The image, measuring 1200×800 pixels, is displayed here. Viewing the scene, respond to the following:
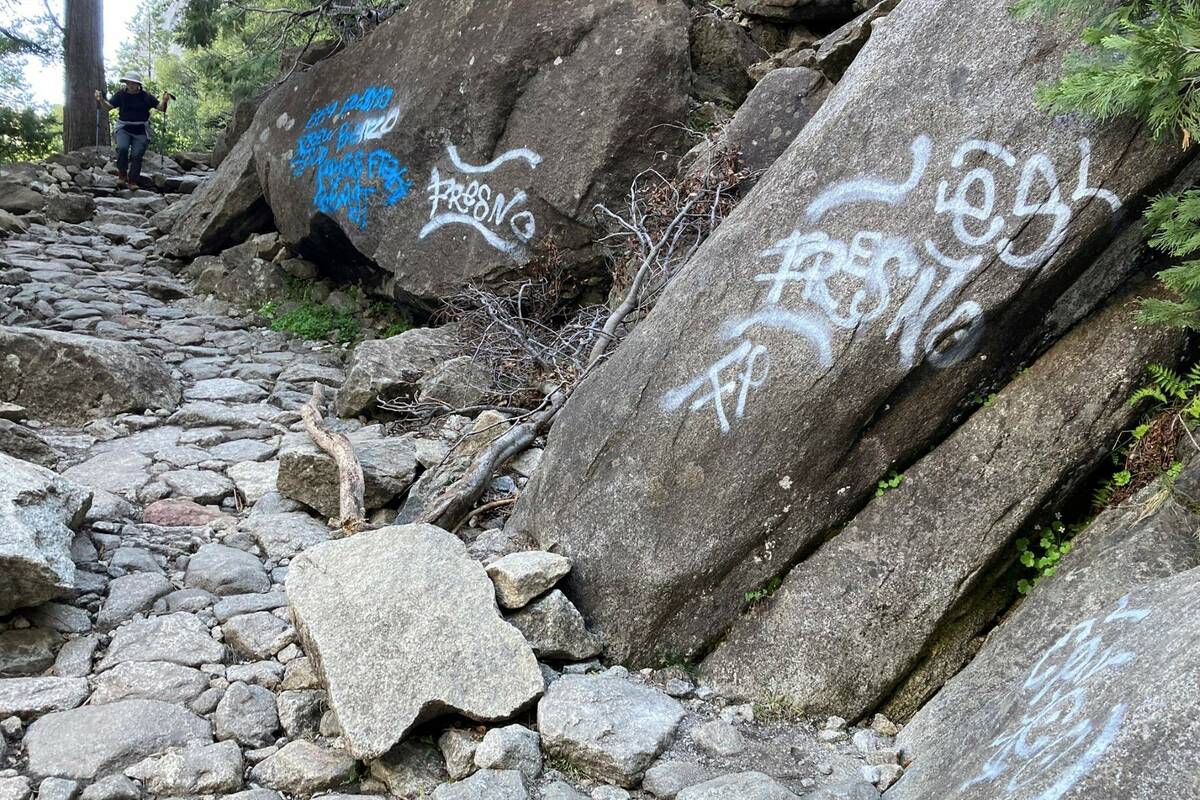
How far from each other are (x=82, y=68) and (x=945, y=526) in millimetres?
15878

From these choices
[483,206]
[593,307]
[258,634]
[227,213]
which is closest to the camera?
[258,634]

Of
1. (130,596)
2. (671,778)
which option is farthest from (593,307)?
(671,778)

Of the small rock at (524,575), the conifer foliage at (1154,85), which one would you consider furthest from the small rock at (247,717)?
the conifer foliage at (1154,85)

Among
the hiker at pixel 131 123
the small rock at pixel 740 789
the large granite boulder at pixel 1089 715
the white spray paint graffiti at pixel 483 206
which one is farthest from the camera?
the hiker at pixel 131 123

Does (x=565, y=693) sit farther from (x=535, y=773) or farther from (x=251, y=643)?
(x=251, y=643)

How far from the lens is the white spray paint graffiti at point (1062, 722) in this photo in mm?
1742

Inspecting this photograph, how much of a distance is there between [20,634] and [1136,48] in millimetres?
4059

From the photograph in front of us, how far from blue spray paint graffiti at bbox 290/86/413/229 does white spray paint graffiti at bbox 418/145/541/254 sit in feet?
1.35

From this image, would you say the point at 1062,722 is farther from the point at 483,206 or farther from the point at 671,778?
the point at 483,206

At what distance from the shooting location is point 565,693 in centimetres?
300

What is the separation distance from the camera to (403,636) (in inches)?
119

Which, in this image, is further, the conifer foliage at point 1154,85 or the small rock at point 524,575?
the small rock at point 524,575

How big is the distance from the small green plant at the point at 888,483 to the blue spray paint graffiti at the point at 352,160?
5369mm

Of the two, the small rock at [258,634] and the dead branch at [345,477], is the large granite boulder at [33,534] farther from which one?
the dead branch at [345,477]
